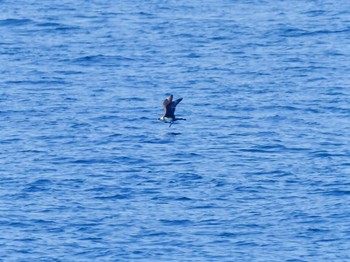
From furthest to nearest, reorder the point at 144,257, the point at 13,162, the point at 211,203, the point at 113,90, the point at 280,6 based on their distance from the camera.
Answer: the point at 280,6 → the point at 113,90 → the point at 13,162 → the point at 211,203 → the point at 144,257

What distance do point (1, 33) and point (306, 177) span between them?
3868 centimetres

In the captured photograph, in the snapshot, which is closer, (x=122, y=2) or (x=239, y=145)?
(x=239, y=145)

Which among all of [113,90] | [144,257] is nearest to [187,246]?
[144,257]

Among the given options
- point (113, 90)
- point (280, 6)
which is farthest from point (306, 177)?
point (280, 6)

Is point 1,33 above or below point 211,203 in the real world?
above

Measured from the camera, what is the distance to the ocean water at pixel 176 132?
184 feet

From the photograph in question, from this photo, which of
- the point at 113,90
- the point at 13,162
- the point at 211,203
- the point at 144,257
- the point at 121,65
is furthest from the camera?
the point at 121,65

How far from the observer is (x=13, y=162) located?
65.6m

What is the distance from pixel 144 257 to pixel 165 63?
109 feet

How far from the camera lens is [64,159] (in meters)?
66.1

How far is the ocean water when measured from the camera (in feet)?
184

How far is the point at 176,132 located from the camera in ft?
234

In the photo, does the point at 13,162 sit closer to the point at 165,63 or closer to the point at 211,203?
the point at 211,203

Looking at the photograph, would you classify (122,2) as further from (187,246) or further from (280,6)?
(187,246)
